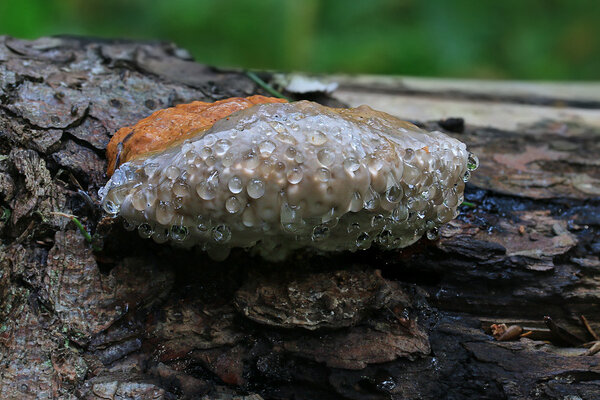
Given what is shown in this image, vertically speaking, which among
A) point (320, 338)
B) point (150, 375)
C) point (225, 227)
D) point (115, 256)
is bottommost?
point (150, 375)

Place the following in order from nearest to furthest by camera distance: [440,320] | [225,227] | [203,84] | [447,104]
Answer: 1. [225,227]
2. [440,320]
3. [203,84]
4. [447,104]

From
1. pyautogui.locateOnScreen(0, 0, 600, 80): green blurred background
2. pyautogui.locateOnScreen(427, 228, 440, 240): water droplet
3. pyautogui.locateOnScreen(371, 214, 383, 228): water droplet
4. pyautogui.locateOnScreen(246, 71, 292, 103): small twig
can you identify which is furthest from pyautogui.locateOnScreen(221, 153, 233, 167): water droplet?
pyautogui.locateOnScreen(0, 0, 600, 80): green blurred background

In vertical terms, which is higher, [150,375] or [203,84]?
[203,84]

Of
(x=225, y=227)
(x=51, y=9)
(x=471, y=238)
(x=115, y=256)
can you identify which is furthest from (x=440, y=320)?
(x=51, y=9)

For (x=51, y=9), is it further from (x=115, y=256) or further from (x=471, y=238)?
(x=471, y=238)

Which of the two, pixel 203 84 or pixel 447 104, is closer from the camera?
pixel 203 84

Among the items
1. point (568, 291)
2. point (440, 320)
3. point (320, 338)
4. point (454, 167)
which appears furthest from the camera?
point (568, 291)

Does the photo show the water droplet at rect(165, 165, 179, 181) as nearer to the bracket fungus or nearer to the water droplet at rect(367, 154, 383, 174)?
the bracket fungus

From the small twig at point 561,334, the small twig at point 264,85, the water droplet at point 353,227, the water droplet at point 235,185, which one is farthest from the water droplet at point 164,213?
the small twig at point 561,334
